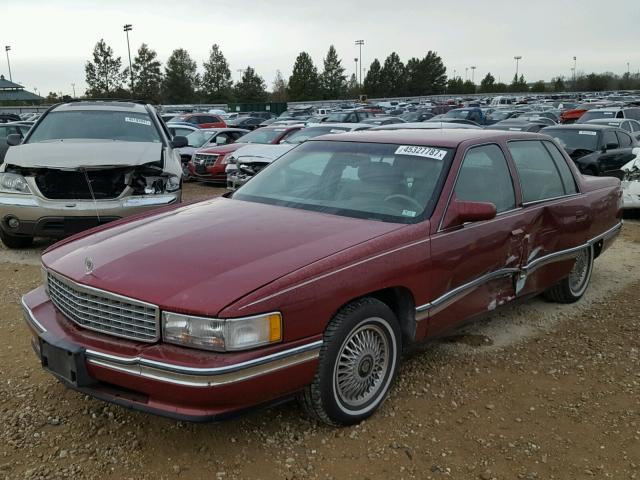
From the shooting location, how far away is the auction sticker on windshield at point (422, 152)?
3.76 metres

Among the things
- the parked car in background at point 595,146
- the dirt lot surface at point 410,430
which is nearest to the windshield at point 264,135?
the parked car in background at point 595,146

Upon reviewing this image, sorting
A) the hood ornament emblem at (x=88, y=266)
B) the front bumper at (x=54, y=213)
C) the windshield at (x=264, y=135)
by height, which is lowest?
the front bumper at (x=54, y=213)

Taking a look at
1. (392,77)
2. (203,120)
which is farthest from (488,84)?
(203,120)

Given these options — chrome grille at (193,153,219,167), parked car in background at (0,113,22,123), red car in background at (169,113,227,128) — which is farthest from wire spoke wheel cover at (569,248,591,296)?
parked car in background at (0,113,22,123)

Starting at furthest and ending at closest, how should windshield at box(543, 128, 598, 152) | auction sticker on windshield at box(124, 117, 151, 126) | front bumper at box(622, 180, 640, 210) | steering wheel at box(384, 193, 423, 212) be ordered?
windshield at box(543, 128, 598, 152)
front bumper at box(622, 180, 640, 210)
auction sticker on windshield at box(124, 117, 151, 126)
steering wheel at box(384, 193, 423, 212)

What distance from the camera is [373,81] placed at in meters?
96.0

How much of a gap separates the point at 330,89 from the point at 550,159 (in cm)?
9451

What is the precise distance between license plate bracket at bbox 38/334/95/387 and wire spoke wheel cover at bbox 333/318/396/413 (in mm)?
1207

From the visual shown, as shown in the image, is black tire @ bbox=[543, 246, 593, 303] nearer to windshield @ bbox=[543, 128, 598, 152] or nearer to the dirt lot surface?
the dirt lot surface

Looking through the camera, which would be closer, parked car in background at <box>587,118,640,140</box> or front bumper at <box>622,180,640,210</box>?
front bumper at <box>622,180,640,210</box>

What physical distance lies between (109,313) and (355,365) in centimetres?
127

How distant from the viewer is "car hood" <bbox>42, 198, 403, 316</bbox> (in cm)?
262

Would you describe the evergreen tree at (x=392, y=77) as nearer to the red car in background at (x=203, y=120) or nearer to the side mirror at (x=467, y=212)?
the red car in background at (x=203, y=120)

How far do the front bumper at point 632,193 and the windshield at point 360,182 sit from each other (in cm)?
706
